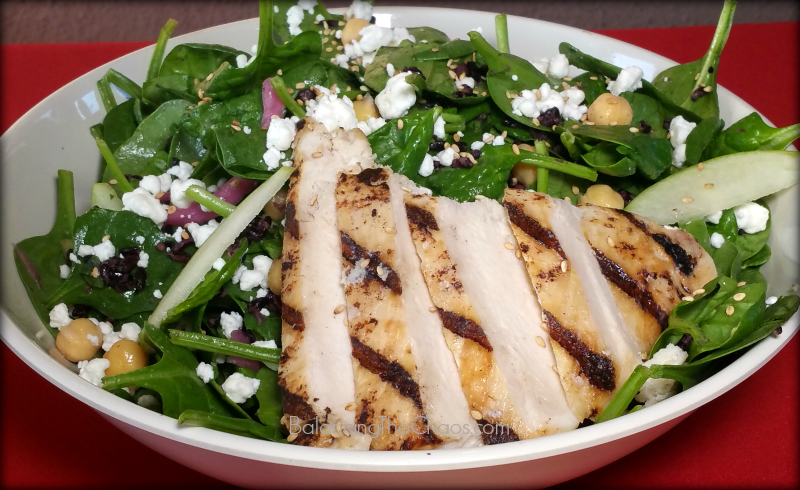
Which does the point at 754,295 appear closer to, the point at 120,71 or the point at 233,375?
the point at 233,375

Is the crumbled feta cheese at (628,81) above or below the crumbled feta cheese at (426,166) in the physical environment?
above

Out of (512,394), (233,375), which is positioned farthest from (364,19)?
(512,394)

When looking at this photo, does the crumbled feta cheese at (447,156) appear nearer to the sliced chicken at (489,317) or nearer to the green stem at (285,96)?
the sliced chicken at (489,317)

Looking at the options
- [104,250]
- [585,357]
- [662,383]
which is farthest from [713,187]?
[104,250]

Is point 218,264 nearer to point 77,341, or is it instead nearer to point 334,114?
point 77,341

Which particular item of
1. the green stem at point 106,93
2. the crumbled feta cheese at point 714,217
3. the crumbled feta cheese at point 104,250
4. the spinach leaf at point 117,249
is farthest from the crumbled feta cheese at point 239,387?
the crumbled feta cheese at point 714,217

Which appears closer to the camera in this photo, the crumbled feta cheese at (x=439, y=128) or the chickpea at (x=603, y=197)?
the chickpea at (x=603, y=197)

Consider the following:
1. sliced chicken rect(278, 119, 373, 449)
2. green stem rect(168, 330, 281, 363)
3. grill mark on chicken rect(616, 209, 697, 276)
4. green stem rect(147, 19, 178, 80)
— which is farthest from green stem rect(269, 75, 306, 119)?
grill mark on chicken rect(616, 209, 697, 276)
